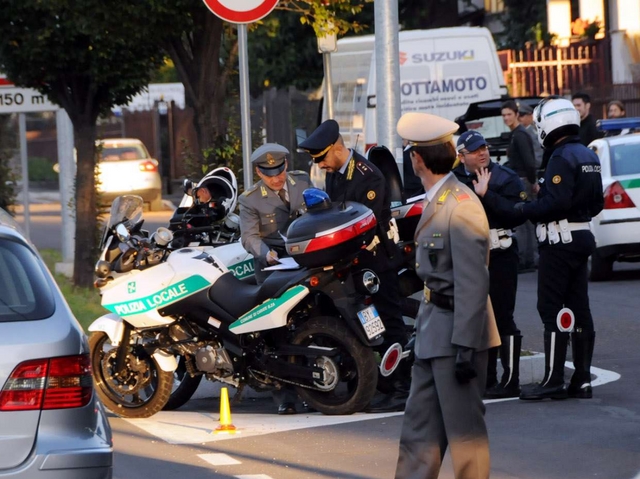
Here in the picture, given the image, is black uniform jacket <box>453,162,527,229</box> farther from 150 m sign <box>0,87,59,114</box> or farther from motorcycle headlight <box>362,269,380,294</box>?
150 m sign <box>0,87,59,114</box>

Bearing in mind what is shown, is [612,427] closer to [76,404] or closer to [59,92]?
[76,404]

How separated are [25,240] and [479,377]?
200cm

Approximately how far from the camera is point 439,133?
5613 millimetres

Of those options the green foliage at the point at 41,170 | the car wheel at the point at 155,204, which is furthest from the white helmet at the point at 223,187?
the green foliage at the point at 41,170

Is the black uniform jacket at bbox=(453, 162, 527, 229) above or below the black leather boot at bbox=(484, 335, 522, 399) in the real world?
above

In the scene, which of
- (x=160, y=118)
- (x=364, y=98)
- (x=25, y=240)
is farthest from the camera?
(x=160, y=118)

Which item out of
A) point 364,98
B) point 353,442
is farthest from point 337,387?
point 364,98

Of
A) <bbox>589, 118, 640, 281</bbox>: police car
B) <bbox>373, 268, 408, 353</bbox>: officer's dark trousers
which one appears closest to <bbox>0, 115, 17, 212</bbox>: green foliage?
<bbox>589, 118, 640, 281</bbox>: police car

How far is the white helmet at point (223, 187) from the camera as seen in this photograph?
408 inches

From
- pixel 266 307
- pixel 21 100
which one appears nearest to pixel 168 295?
pixel 266 307

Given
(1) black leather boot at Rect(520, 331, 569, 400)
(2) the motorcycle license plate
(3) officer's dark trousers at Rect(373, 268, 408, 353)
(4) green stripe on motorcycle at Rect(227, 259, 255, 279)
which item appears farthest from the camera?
(4) green stripe on motorcycle at Rect(227, 259, 255, 279)

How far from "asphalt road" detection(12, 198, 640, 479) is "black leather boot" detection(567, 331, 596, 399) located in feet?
0.26

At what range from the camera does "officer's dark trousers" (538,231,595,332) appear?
28.1ft

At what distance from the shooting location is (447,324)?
18.2ft
